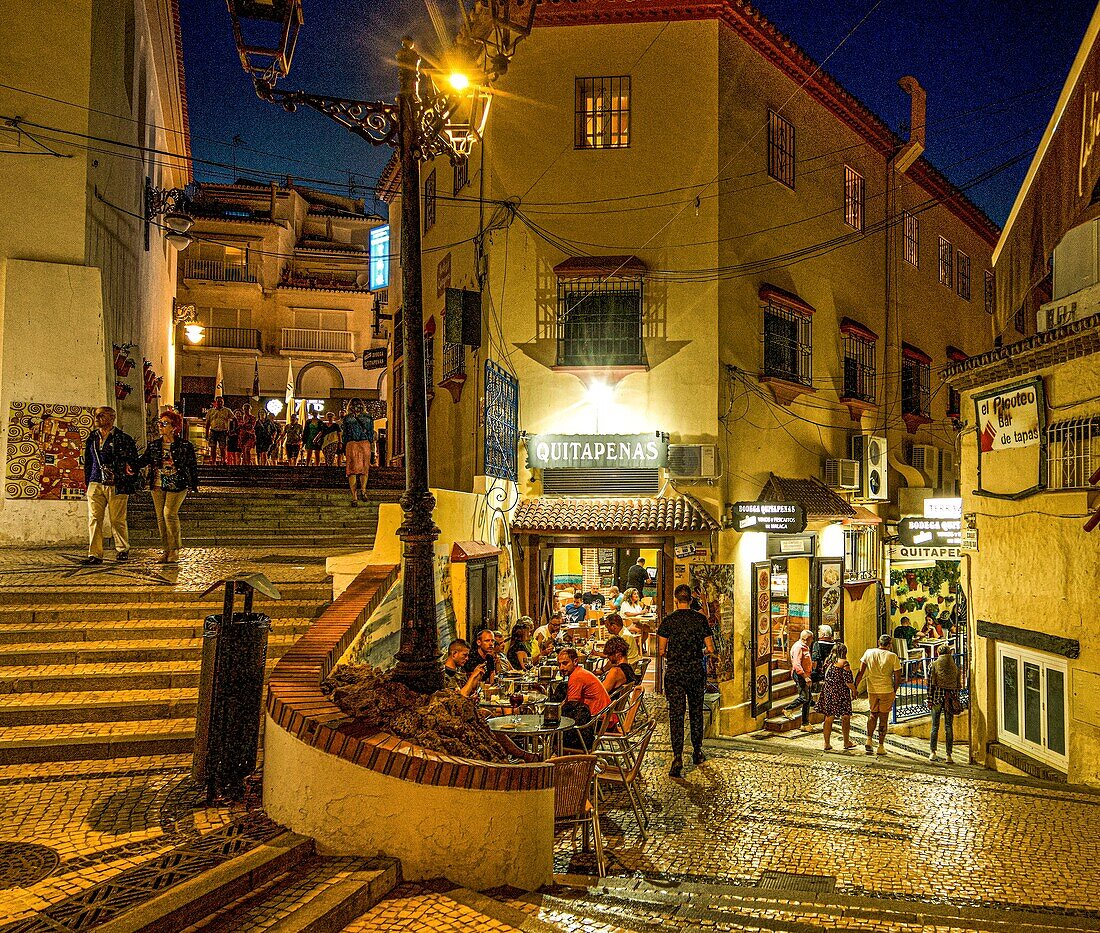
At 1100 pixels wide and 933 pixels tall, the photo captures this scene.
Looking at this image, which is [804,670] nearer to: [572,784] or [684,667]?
[684,667]

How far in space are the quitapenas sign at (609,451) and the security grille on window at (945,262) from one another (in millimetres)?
13768

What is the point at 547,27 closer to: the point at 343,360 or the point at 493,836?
the point at 493,836

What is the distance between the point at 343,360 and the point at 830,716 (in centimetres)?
3498

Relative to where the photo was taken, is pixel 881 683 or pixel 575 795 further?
pixel 881 683

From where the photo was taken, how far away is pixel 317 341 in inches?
1697

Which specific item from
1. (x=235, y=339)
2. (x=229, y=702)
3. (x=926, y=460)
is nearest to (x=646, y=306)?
(x=926, y=460)

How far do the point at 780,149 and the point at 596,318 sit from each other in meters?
5.61

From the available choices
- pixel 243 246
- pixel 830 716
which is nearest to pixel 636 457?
pixel 830 716

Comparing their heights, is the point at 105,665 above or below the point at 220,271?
below

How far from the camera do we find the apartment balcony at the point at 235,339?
42.4 m

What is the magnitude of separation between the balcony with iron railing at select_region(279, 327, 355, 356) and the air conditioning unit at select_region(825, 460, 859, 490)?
98.4 ft

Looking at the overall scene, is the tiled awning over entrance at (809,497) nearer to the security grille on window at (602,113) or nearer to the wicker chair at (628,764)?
the security grille on window at (602,113)

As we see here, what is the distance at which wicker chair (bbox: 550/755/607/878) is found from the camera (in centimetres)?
627

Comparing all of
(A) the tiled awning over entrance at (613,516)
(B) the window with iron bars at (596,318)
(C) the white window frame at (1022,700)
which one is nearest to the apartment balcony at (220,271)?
(B) the window with iron bars at (596,318)
